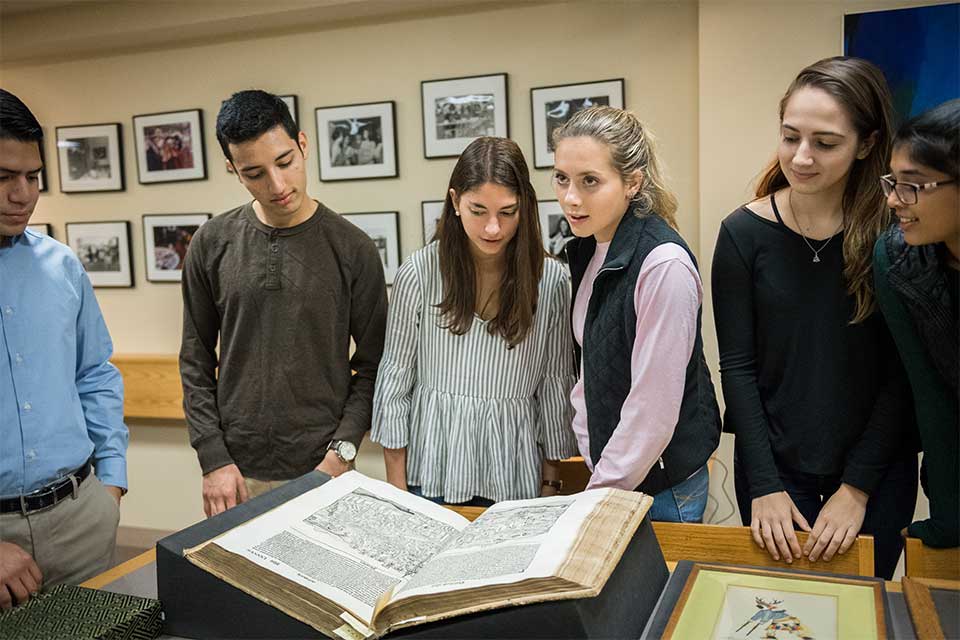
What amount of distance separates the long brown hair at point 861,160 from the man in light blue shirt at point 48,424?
1332 mm

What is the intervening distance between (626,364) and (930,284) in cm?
48

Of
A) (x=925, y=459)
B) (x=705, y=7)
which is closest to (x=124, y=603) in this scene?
(x=925, y=459)

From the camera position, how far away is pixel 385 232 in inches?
135

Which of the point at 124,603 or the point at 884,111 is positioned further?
the point at 884,111

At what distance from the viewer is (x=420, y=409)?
1725 millimetres

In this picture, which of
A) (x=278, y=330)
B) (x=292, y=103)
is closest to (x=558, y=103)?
(x=292, y=103)

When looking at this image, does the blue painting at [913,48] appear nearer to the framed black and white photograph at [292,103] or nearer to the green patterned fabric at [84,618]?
the framed black and white photograph at [292,103]

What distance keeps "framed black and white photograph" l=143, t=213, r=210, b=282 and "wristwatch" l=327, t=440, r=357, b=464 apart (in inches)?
87.8

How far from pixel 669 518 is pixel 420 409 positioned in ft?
1.96

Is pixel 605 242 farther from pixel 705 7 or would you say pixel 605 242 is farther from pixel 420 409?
pixel 705 7

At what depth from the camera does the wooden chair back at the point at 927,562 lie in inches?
44.2

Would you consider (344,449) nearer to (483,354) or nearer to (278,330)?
(278,330)

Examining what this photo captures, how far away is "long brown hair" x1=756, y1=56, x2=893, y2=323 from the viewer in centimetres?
131

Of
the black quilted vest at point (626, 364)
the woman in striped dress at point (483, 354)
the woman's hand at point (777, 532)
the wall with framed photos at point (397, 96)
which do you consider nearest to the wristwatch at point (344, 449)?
the woman in striped dress at point (483, 354)
